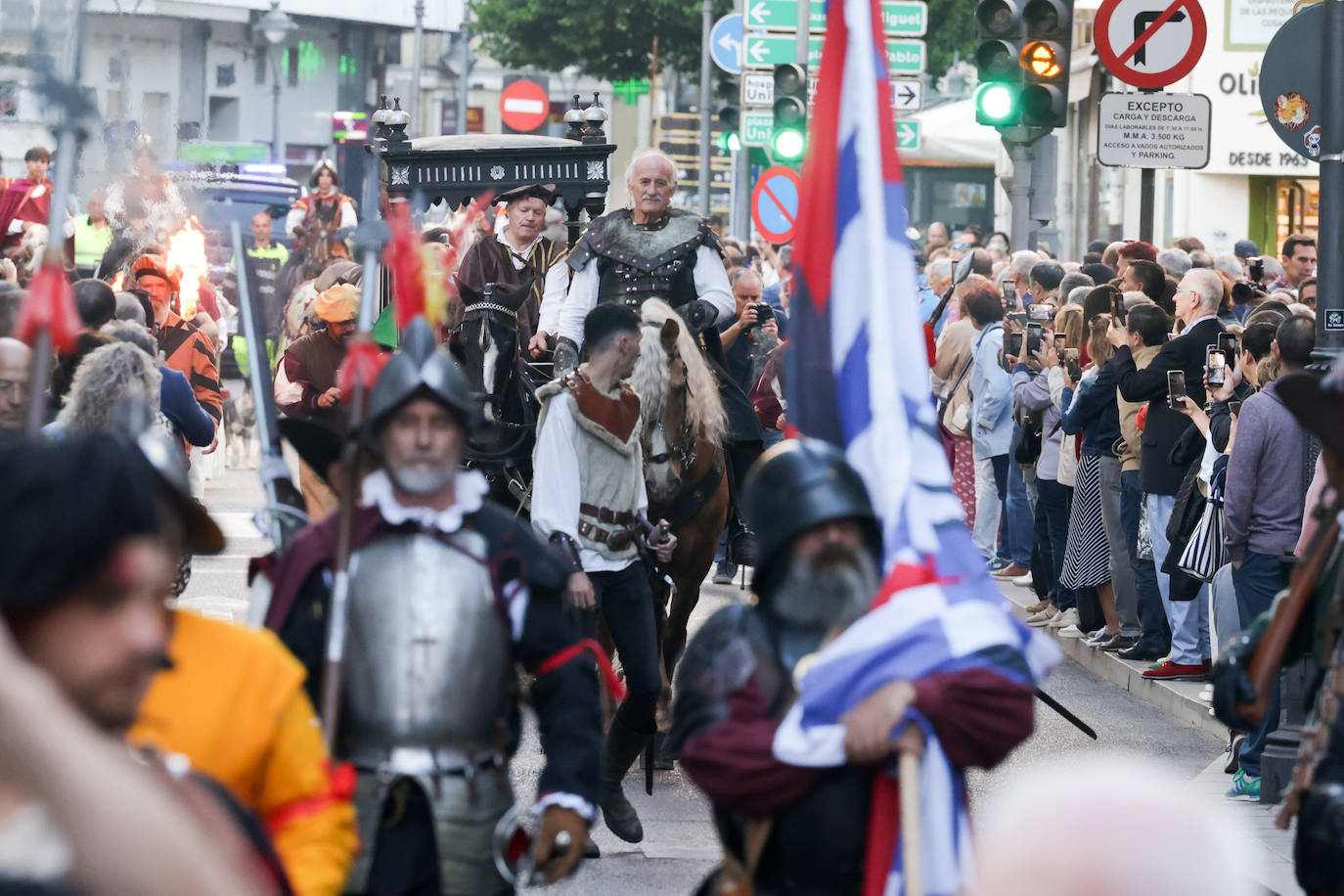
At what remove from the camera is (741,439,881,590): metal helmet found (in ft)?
13.3

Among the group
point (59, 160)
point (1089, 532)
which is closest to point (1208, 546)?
point (1089, 532)

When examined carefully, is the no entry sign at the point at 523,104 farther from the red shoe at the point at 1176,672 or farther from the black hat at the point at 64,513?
the black hat at the point at 64,513

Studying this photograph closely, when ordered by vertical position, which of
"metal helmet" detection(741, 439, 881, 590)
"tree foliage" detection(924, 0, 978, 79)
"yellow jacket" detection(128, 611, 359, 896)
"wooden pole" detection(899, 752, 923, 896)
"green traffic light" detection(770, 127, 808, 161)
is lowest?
"wooden pole" detection(899, 752, 923, 896)

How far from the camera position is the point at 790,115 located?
20.0m

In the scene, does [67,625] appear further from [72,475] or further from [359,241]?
[359,241]

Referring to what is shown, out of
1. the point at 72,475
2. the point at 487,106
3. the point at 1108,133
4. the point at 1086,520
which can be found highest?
the point at 487,106

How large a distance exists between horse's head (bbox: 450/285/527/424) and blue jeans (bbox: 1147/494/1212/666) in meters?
3.16

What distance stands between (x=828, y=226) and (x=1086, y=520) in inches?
286

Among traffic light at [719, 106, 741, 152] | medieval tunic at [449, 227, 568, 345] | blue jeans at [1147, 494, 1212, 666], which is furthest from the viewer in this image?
traffic light at [719, 106, 741, 152]

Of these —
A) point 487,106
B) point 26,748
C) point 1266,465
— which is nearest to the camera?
point 26,748

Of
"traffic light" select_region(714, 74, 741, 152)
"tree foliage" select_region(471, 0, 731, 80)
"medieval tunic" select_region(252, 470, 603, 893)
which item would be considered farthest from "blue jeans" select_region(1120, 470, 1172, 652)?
"tree foliage" select_region(471, 0, 731, 80)

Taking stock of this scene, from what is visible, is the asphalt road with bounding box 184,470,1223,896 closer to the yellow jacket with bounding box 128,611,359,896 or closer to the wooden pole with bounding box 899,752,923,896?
the yellow jacket with bounding box 128,611,359,896

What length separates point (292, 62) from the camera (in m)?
68.4

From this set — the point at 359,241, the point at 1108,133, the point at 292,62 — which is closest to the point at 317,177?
the point at 1108,133
